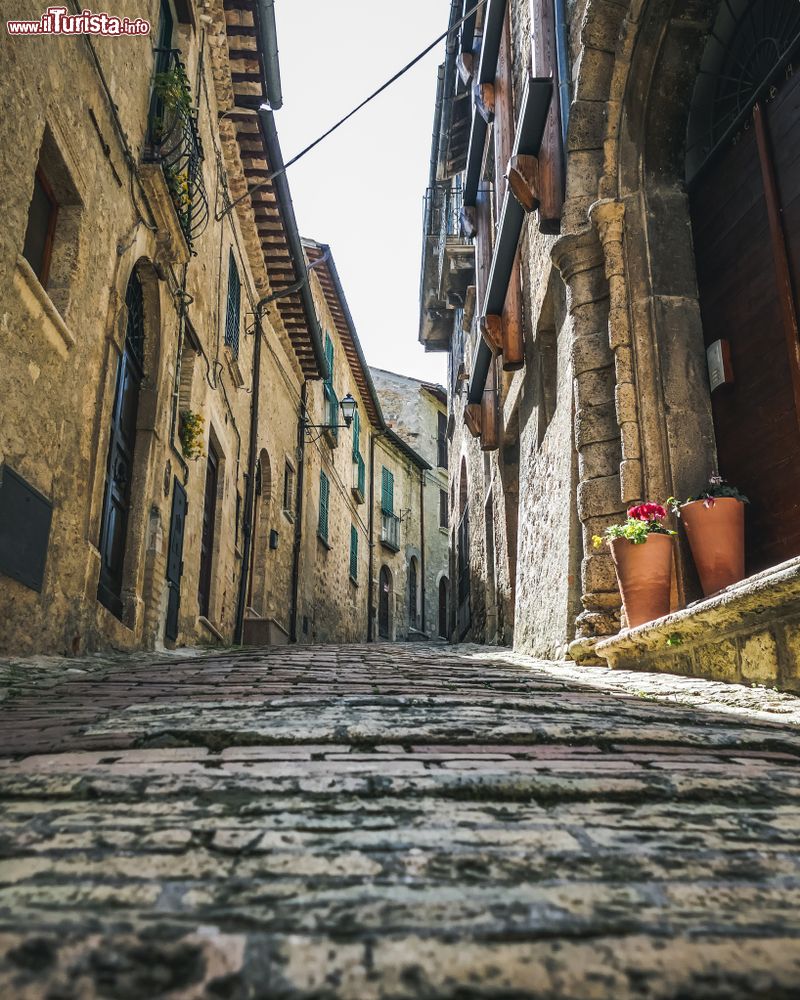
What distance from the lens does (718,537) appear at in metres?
5.02

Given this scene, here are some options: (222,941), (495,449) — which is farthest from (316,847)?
(495,449)

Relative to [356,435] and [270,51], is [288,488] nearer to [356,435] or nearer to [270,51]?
[356,435]

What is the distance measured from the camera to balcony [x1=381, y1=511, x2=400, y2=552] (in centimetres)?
2533

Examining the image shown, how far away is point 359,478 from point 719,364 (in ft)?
55.2

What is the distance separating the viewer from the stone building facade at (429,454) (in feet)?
96.9

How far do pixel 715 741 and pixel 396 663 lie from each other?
10.1 ft

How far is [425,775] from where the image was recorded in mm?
1903

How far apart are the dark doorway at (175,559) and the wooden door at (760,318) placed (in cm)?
470

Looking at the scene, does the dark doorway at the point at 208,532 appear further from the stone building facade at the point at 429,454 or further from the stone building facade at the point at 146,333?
the stone building facade at the point at 429,454

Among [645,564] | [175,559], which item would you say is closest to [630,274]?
[645,564]

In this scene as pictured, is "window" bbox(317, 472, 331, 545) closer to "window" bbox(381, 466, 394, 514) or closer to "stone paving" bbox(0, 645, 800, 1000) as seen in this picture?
"window" bbox(381, 466, 394, 514)

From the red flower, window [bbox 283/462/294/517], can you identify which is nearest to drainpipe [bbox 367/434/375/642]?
window [bbox 283/462/294/517]

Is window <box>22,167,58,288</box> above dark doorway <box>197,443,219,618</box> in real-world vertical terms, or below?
above

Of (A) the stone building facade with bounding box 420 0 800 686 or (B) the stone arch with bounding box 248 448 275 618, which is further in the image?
(B) the stone arch with bounding box 248 448 275 618
